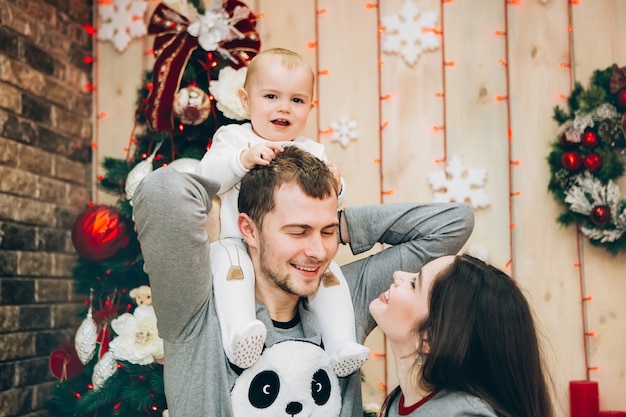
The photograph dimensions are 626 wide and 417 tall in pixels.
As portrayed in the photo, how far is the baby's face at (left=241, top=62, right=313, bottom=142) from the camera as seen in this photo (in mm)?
2180

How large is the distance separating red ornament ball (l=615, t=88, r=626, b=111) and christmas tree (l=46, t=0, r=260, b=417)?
1.50 meters

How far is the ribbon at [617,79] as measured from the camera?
2961 mm

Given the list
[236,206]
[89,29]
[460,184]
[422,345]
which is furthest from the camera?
[89,29]

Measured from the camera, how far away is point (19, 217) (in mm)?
2738

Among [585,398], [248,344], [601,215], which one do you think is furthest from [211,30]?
[585,398]

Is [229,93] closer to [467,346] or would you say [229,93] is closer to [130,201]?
[130,201]

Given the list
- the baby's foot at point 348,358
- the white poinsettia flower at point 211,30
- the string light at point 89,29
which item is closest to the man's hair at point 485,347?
the baby's foot at point 348,358

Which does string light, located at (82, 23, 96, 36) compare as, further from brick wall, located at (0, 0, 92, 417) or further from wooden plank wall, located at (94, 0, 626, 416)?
wooden plank wall, located at (94, 0, 626, 416)

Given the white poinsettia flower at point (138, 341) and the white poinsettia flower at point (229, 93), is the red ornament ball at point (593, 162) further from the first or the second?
the white poinsettia flower at point (138, 341)

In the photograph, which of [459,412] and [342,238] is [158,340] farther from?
[459,412]

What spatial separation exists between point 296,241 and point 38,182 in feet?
4.85

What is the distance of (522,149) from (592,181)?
1.12ft

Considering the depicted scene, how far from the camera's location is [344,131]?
128 inches

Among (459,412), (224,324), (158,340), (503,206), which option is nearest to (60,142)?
(158,340)
